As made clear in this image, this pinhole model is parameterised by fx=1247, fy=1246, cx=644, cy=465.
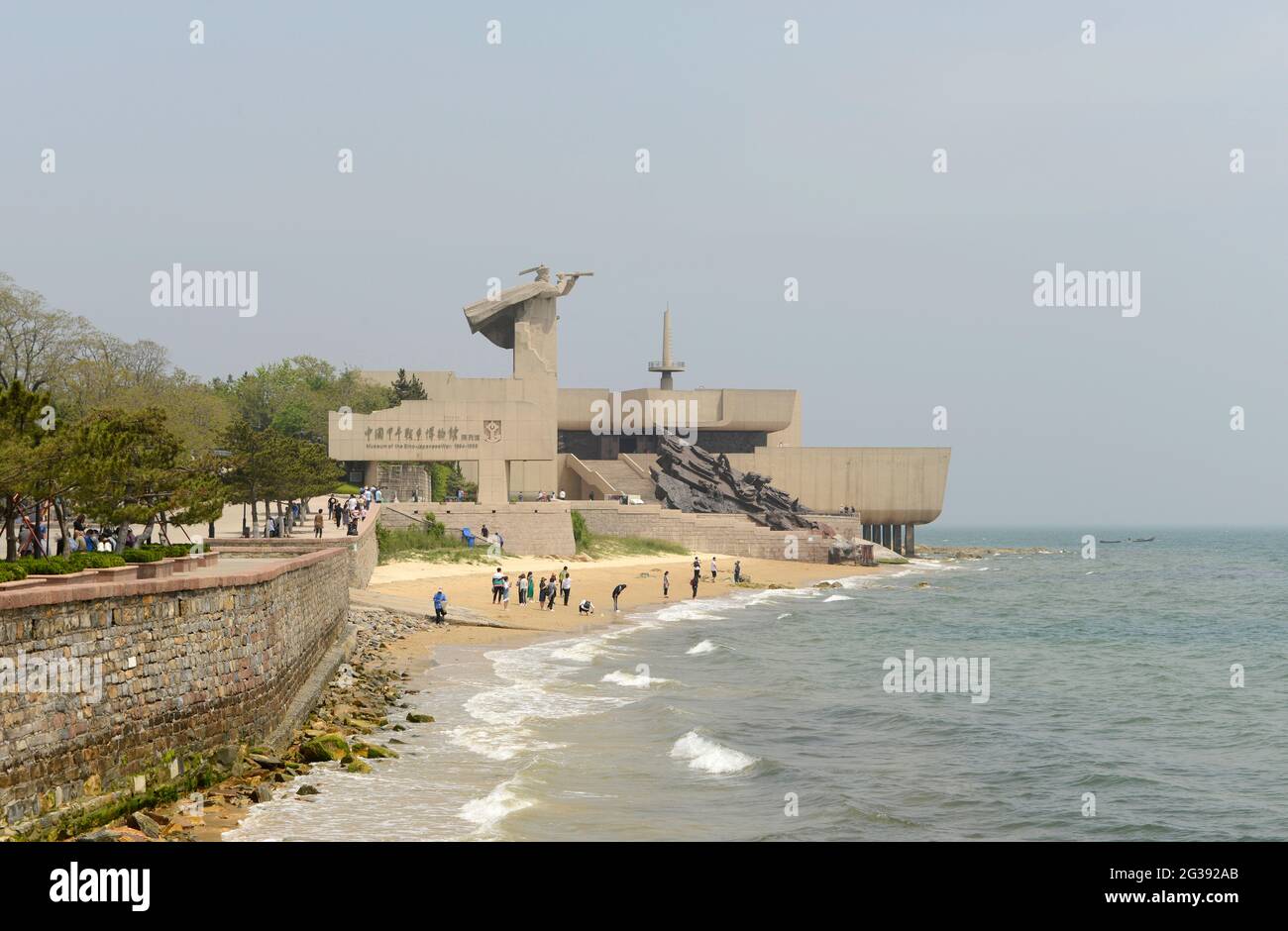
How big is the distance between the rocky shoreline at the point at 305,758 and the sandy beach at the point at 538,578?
4104 millimetres

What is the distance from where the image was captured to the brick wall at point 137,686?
12.1 meters

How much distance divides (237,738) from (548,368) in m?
61.6

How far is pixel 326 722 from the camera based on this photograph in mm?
22188

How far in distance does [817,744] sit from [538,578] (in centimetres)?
2997

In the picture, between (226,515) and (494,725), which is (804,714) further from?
(226,515)

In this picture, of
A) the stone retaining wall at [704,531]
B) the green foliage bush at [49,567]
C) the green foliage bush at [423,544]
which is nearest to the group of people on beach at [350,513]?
the green foliage bush at [423,544]

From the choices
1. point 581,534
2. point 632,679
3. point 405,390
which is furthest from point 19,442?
point 405,390

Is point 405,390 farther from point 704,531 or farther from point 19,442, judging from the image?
point 19,442

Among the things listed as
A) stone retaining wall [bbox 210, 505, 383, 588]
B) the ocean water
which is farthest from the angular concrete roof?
the ocean water

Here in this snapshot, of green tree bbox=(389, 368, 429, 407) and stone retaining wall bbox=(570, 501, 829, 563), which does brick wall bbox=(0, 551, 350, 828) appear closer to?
stone retaining wall bbox=(570, 501, 829, 563)

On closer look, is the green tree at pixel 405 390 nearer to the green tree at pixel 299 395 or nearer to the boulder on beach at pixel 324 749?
the green tree at pixel 299 395

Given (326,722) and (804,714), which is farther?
(804,714)

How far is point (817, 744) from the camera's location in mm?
23547
